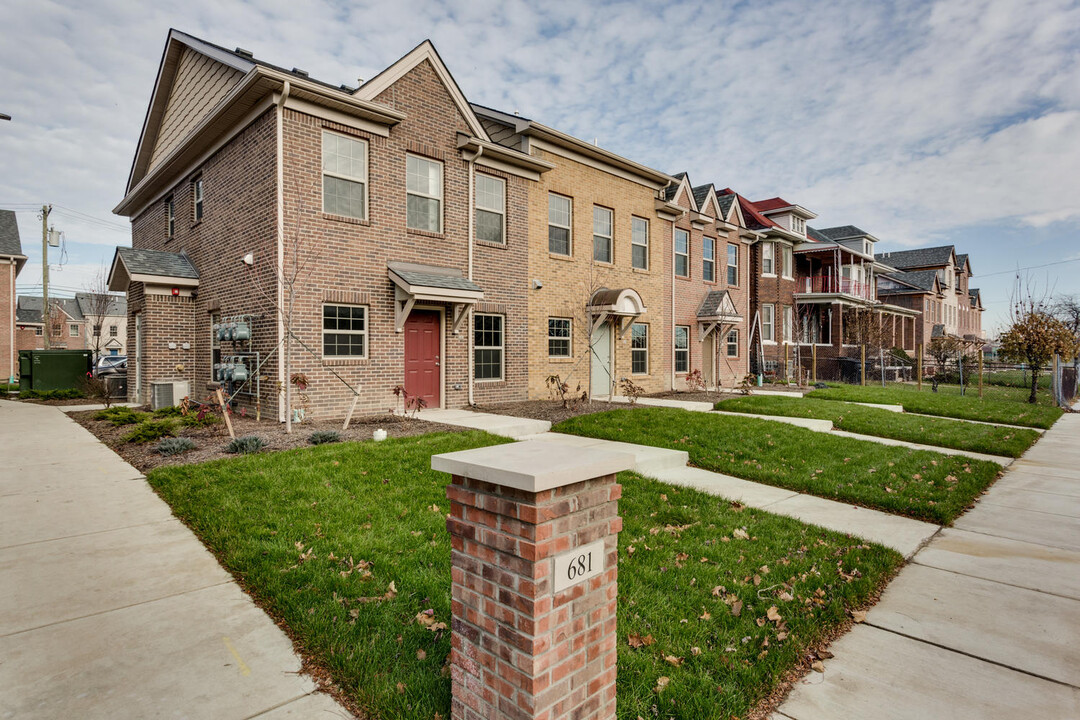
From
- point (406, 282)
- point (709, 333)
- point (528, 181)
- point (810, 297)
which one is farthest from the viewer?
point (810, 297)

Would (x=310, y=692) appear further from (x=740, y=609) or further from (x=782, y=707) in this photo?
(x=740, y=609)

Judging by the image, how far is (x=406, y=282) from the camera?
1073 centimetres

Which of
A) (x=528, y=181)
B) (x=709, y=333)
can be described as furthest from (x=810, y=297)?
(x=528, y=181)

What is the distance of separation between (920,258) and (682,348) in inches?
1648

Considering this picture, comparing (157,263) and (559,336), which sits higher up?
(157,263)

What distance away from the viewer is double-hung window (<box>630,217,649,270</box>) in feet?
57.4

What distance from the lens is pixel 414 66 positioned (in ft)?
37.7

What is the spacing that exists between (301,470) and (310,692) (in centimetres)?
392

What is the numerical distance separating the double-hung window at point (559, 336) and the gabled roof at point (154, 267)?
8768mm

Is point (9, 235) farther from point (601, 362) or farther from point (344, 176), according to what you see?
point (601, 362)

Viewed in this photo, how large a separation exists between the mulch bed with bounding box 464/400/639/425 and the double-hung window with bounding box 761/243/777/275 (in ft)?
50.4

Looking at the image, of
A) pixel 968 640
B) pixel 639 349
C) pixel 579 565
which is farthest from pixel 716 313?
pixel 579 565

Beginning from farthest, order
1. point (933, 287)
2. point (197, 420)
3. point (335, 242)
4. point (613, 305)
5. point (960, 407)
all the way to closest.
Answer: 1. point (933, 287)
2. point (613, 305)
3. point (960, 407)
4. point (335, 242)
5. point (197, 420)

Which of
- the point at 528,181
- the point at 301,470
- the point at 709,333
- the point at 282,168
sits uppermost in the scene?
the point at 528,181
